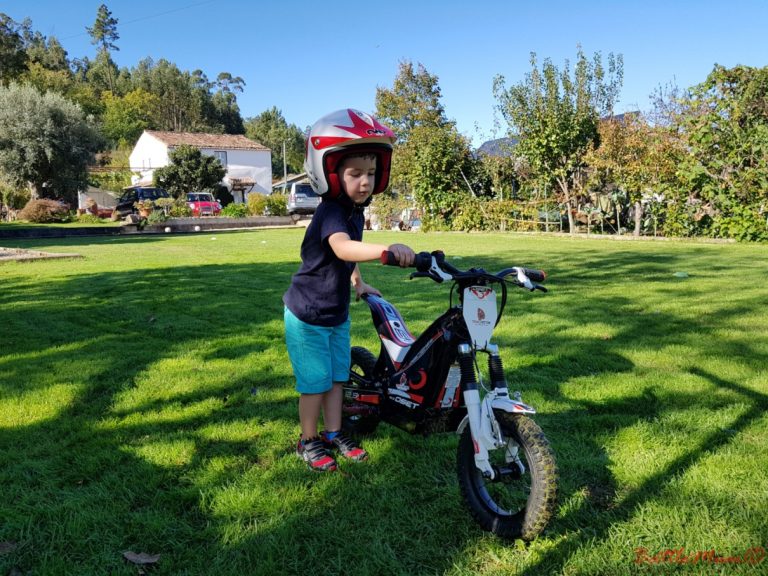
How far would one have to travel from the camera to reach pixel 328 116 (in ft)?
9.12

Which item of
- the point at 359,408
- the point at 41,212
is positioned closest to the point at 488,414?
the point at 359,408

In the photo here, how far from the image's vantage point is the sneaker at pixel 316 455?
114 inches

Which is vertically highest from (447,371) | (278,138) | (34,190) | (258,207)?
(278,138)

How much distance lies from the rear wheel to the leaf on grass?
1.28 meters

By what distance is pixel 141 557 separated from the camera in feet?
7.24

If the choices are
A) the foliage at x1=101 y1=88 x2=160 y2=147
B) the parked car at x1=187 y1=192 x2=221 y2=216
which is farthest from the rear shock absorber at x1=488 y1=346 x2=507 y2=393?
the foliage at x1=101 y1=88 x2=160 y2=147

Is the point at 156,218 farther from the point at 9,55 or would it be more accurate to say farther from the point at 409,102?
the point at 9,55

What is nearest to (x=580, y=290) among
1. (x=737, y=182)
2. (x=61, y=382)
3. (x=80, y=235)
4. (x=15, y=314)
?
(x=61, y=382)

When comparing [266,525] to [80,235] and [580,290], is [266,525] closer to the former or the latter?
[580,290]

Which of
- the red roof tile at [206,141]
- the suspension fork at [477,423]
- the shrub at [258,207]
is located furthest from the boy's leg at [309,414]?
the red roof tile at [206,141]

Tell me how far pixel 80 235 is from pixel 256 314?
18310mm

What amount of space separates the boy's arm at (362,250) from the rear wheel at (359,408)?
91cm

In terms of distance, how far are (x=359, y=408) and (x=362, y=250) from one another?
3.49 feet

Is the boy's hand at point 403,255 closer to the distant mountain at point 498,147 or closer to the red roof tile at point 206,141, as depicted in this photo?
the distant mountain at point 498,147
